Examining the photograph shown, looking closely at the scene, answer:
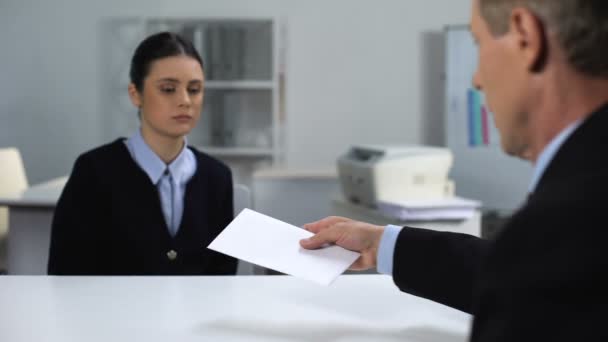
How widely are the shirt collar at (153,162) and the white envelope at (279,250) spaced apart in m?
0.54

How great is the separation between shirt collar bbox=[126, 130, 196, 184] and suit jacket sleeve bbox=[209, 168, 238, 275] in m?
0.10

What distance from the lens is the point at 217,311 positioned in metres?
1.05

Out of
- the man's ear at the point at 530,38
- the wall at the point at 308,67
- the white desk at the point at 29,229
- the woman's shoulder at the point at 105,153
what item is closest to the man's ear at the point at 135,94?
the woman's shoulder at the point at 105,153

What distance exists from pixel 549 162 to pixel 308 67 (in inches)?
150

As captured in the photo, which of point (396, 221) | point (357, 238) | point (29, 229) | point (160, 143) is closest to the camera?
point (357, 238)

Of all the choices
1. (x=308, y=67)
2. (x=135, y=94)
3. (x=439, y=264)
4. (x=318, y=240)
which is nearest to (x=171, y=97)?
(x=135, y=94)

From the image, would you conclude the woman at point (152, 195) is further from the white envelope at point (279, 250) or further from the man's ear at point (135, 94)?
the white envelope at point (279, 250)

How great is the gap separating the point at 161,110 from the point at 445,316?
0.93 metres

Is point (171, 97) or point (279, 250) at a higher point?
point (171, 97)

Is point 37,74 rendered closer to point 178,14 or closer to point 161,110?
point 178,14

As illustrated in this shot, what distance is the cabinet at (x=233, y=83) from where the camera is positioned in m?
3.96

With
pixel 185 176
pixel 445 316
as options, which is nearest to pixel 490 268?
pixel 445 316

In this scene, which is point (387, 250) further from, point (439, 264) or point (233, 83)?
point (233, 83)

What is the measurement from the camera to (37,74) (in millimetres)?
4328
